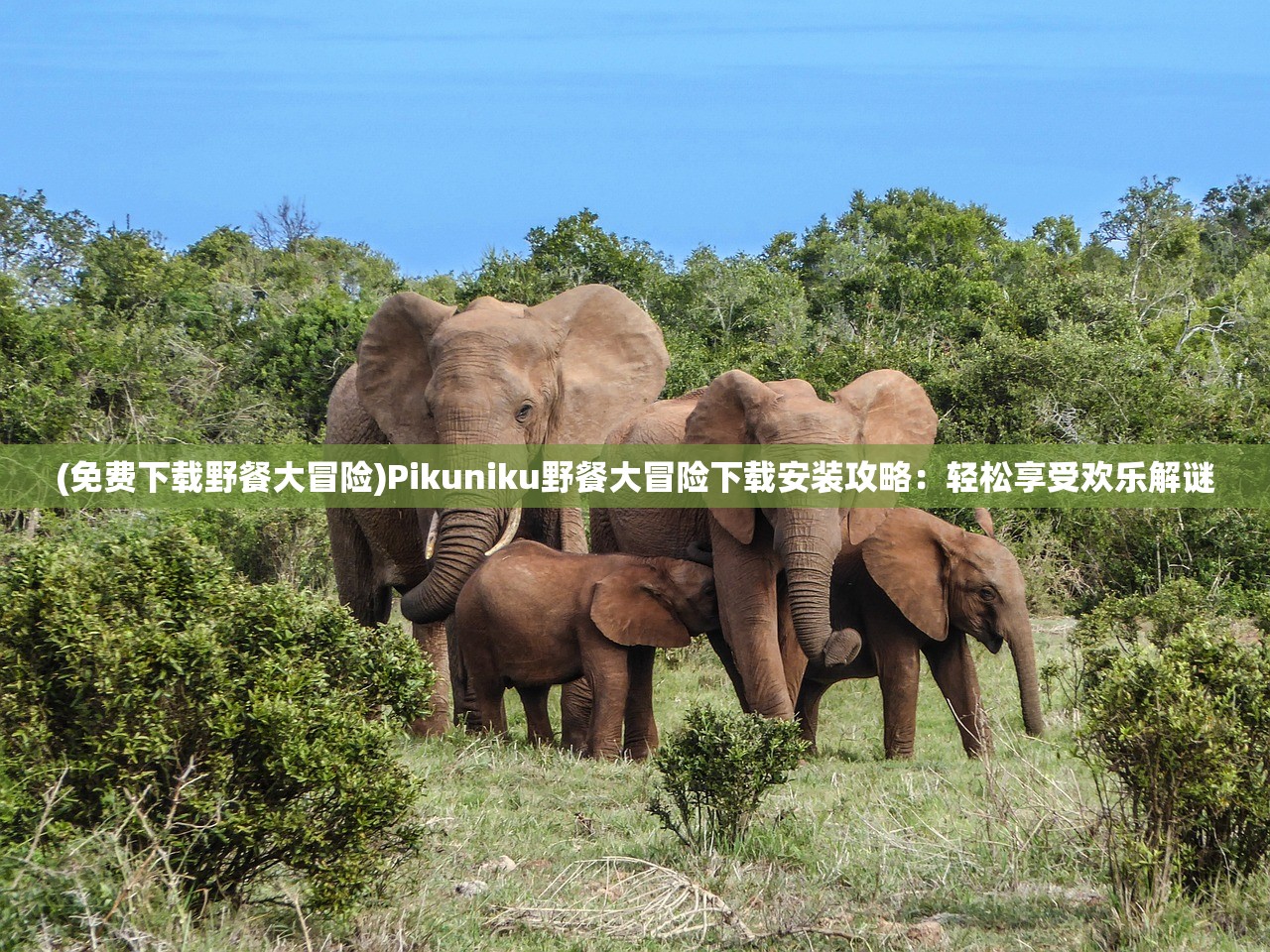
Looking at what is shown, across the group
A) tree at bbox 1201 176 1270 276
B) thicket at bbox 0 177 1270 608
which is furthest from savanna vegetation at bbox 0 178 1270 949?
tree at bbox 1201 176 1270 276

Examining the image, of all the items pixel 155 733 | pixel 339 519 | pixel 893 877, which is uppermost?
pixel 339 519

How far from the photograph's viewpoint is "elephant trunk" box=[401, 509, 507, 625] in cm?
1021

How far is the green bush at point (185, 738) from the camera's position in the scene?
5277mm

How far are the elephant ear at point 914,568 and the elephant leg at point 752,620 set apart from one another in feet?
2.37

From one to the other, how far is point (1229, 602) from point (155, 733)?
1100cm

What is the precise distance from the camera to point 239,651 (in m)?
5.61

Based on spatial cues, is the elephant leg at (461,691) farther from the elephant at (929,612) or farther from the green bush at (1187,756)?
the green bush at (1187,756)

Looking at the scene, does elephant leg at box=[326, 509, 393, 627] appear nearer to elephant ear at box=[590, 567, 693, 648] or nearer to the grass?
elephant ear at box=[590, 567, 693, 648]

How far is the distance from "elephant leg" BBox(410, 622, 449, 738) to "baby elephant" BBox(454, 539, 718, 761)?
708 mm

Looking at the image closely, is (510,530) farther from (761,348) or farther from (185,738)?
(761,348)

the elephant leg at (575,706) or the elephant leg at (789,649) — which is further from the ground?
the elephant leg at (789,649)

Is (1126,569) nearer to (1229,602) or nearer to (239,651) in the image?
(1229,602)

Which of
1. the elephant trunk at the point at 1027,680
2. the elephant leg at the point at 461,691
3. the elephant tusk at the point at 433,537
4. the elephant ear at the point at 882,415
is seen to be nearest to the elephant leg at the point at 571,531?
the elephant leg at the point at 461,691

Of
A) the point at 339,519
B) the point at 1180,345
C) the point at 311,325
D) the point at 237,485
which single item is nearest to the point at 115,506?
the point at 237,485
